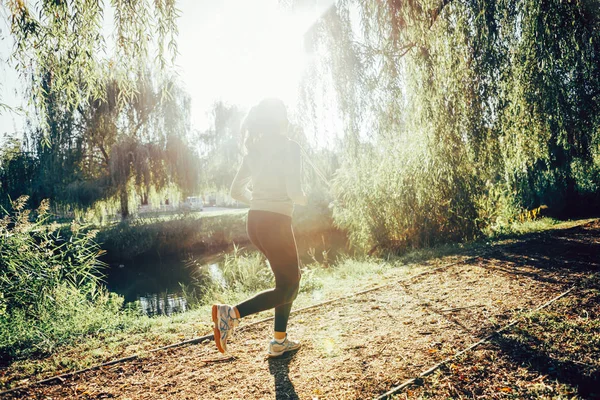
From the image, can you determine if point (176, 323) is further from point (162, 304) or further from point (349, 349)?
point (162, 304)

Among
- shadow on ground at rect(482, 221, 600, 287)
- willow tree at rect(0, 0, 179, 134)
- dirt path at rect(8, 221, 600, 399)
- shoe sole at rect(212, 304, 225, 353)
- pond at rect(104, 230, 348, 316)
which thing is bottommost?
pond at rect(104, 230, 348, 316)

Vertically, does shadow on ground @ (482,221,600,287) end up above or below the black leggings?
below

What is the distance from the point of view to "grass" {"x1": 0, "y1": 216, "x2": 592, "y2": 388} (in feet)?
8.53

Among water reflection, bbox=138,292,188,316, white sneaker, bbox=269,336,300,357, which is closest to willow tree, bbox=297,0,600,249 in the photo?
white sneaker, bbox=269,336,300,357

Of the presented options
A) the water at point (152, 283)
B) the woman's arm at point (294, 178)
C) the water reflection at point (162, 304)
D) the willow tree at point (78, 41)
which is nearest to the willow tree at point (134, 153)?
the water at point (152, 283)

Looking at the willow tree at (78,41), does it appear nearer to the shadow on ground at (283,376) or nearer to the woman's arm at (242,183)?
the woman's arm at (242,183)

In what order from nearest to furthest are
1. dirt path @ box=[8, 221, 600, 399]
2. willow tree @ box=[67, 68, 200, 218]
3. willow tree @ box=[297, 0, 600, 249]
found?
1. dirt path @ box=[8, 221, 600, 399]
2. willow tree @ box=[297, 0, 600, 249]
3. willow tree @ box=[67, 68, 200, 218]

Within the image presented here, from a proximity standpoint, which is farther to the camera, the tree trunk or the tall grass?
the tree trunk

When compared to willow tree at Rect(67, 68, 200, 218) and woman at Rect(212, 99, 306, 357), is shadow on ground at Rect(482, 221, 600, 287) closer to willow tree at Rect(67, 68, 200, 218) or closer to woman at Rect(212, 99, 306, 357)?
woman at Rect(212, 99, 306, 357)

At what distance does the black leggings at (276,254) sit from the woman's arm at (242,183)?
0.33 metres

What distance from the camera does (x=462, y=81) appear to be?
4.37m

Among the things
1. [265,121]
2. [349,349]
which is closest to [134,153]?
[265,121]

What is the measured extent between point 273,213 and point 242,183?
0.46 metres

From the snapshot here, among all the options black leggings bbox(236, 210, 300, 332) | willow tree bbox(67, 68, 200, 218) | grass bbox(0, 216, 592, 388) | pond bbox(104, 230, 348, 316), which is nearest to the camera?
black leggings bbox(236, 210, 300, 332)
